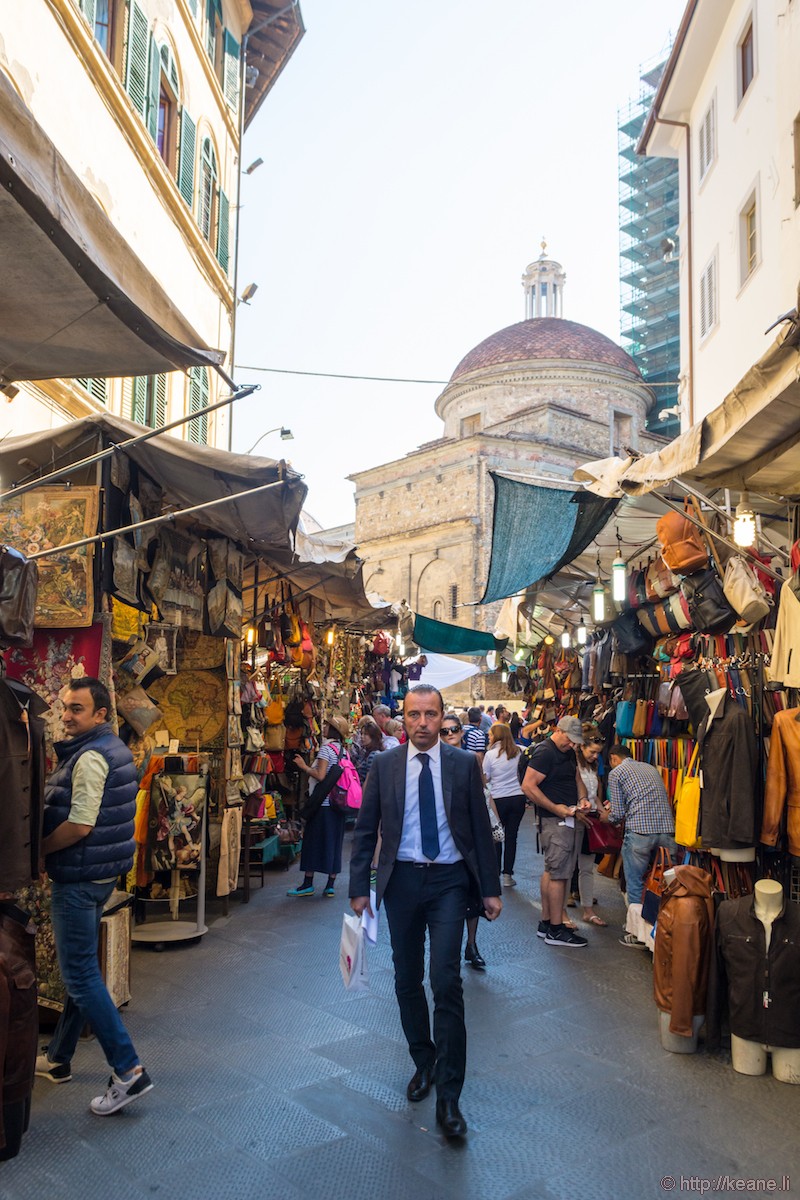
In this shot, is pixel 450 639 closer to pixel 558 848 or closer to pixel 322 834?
pixel 322 834

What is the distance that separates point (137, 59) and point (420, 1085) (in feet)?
38.5

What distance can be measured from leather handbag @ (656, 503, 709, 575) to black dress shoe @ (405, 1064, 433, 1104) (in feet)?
11.5

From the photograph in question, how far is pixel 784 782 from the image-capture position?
183 inches

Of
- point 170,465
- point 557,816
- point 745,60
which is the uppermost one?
point 745,60

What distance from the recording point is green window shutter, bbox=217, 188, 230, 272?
611 inches

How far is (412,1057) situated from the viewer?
4.38m

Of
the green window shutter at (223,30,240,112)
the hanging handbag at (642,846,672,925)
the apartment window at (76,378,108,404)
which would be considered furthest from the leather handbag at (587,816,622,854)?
the green window shutter at (223,30,240,112)

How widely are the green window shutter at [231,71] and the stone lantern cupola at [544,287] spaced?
2785 cm

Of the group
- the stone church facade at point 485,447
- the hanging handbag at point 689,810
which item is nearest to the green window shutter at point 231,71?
the hanging handbag at point 689,810

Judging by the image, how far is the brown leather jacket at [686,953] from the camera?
471 cm

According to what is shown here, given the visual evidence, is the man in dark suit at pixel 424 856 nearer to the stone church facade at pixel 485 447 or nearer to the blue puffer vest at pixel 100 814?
the blue puffer vest at pixel 100 814

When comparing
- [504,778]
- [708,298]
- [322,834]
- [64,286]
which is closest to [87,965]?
[64,286]

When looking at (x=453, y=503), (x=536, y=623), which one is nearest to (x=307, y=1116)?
(x=536, y=623)

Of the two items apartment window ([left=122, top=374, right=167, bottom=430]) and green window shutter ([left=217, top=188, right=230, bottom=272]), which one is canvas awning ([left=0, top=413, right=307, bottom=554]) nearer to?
apartment window ([left=122, top=374, right=167, bottom=430])
